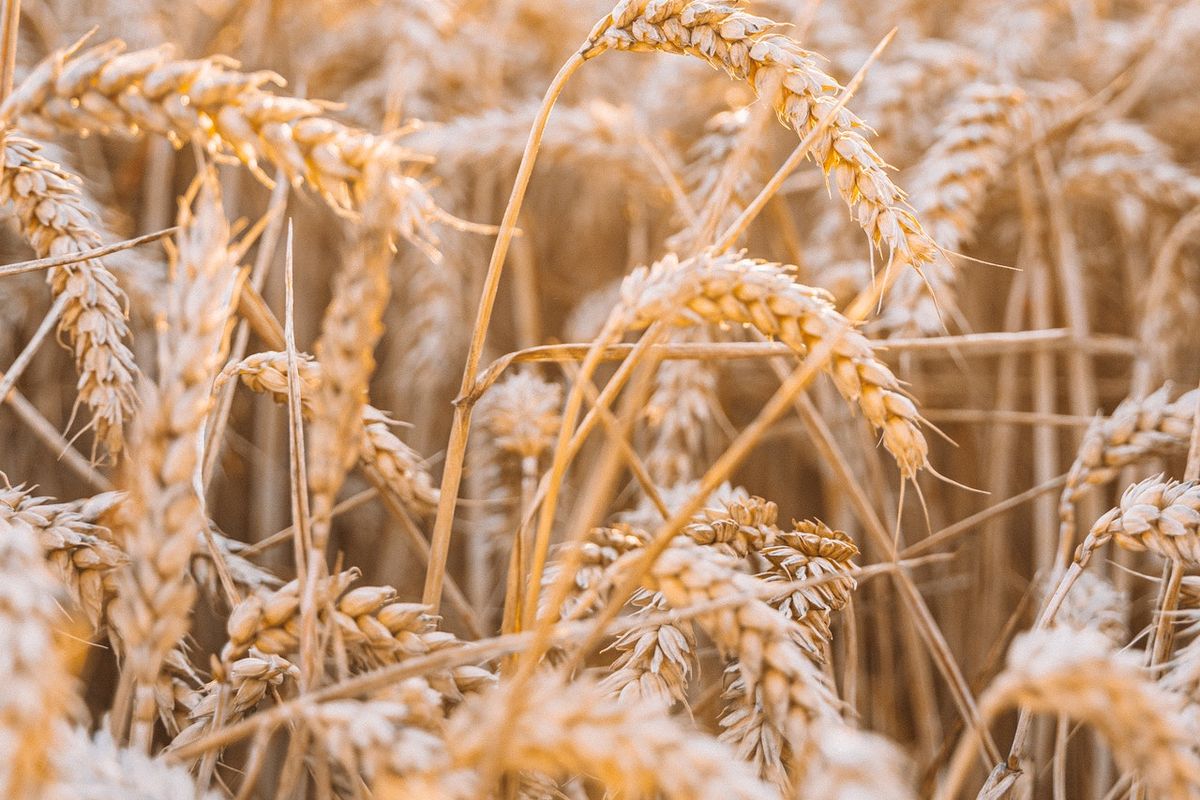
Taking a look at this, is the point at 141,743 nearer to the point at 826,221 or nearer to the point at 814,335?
the point at 814,335

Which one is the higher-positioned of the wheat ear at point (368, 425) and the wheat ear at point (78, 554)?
the wheat ear at point (368, 425)

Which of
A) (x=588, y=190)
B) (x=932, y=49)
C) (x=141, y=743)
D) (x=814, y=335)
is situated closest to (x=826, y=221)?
(x=932, y=49)

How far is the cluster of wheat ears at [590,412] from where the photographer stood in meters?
0.64

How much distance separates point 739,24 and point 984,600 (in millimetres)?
1243

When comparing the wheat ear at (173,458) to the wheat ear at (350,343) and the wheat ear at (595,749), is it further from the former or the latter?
the wheat ear at (595,749)

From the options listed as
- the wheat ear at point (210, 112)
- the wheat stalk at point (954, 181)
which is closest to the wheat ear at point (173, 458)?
the wheat ear at point (210, 112)

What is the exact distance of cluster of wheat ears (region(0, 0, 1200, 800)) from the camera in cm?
64

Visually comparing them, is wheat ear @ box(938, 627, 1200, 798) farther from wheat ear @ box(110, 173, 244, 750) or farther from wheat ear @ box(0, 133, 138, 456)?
wheat ear @ box(0, 133, 138, 456)

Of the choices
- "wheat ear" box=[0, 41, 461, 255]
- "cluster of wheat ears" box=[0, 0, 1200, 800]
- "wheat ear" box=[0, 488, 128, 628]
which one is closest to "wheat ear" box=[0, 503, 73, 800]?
"cluster of wheat ears" box=[0, 0, 1200, 800]

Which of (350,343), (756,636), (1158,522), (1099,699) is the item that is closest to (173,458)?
(350,343)

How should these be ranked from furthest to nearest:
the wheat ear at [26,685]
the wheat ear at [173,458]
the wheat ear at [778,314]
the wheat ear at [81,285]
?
the wheat ear at [81,285] → the wheat ear at [778,314] → the wheat ear at [173,458] → the wheat ear at [26,685]

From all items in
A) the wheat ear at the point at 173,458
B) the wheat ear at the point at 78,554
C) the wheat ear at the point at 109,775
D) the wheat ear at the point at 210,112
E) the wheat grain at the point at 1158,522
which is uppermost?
the wheat ear at the point at 210,112

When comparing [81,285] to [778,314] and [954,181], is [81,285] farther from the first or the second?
[954,181]

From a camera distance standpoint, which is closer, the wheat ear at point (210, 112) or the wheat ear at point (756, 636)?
the wheat ear at point (756, 636)
